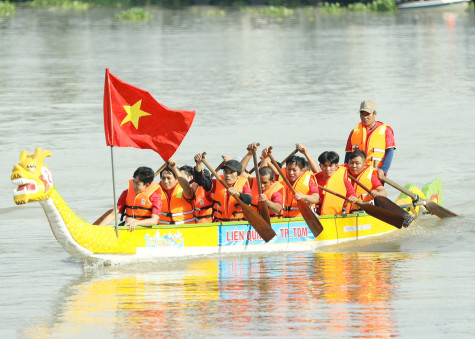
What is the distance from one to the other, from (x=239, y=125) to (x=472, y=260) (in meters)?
12.8

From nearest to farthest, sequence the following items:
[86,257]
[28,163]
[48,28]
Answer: [28,163]
[86,257]
[48,28]

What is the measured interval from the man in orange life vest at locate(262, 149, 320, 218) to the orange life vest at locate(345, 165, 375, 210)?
898mm

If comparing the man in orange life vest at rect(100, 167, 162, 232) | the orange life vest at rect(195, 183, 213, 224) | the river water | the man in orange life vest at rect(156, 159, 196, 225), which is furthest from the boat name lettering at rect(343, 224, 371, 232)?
the man in orange life vest at rect(100, 167, 162, 232)

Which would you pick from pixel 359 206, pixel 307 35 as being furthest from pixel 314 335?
pixel 307 35

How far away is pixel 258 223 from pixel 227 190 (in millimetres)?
589

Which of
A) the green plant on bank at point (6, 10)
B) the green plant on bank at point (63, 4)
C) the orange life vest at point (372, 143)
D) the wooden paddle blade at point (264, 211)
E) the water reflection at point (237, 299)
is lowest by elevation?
the water reflection at point (237, 299)

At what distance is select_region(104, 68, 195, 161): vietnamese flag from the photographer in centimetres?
1310

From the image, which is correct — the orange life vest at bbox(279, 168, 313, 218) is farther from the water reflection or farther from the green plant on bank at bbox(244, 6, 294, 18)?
the green plant on bank at bbox(244, 6, 294, 18)

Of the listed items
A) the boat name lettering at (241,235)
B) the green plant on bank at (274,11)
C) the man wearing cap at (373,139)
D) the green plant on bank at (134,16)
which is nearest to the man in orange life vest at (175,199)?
the boat name lettering at (241,235)

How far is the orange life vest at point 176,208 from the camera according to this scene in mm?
13891

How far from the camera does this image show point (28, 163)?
11734 millimetres

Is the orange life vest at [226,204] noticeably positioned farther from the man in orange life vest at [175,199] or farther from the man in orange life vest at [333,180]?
the man in orange life vest at [333,180]

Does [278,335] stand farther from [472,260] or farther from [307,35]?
[307,35]

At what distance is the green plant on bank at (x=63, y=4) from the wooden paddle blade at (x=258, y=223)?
64.6m
